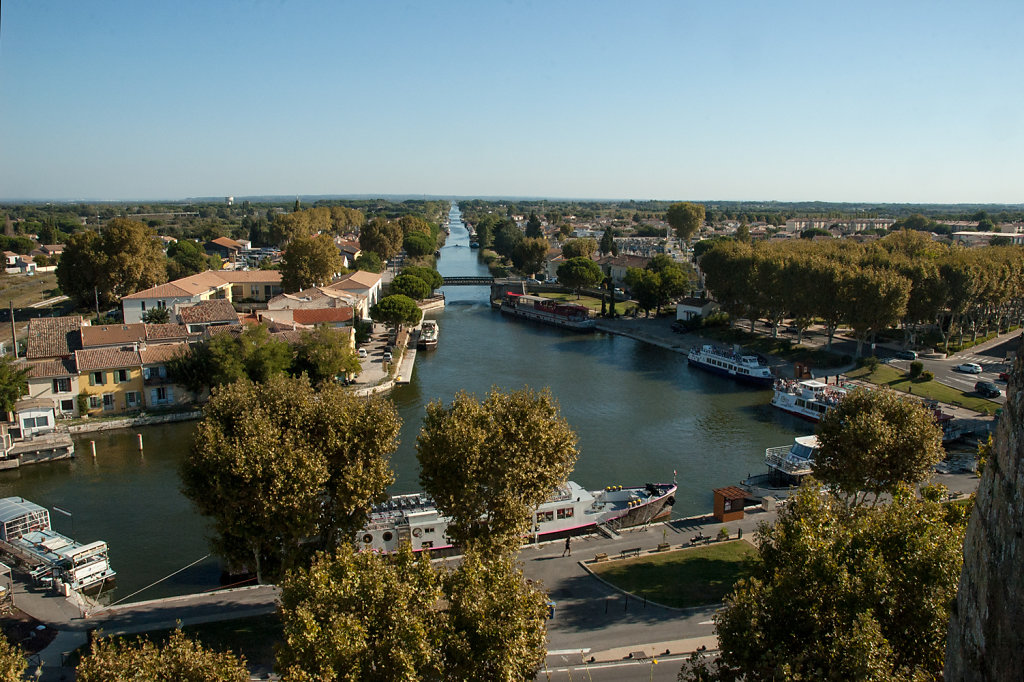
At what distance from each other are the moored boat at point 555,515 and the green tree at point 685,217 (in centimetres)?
7481

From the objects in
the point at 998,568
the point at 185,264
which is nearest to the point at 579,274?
the point at 185,264

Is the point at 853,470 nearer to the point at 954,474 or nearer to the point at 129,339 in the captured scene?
the point at 954,474

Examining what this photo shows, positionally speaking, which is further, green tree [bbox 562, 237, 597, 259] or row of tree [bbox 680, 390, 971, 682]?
green tree [bbox 562, 237, 597, 259]

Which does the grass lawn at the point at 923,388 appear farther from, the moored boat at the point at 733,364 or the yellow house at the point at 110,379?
the yellow house at the point at 110,379

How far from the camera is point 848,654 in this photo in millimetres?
8359

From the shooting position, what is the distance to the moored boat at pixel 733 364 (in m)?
38.5

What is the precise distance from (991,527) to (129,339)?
36.0 meters

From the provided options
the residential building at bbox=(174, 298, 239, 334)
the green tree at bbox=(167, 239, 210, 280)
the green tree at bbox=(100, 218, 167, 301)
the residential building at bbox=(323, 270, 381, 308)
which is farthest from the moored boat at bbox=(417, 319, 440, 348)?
the green tree at bbox=(167, 239, 210, 280)

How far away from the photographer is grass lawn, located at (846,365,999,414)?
103ft

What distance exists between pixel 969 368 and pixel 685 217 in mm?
58100

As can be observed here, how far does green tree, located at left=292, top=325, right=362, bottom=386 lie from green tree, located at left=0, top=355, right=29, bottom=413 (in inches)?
411

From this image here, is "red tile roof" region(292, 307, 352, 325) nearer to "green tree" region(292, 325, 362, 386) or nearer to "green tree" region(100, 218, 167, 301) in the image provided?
"green tree" region(292, 325, 362, 386)

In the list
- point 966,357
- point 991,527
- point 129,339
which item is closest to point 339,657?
point 991,527

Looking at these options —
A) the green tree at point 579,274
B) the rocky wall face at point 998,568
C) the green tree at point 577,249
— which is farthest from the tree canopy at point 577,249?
the rocky wall face at point 998,568
